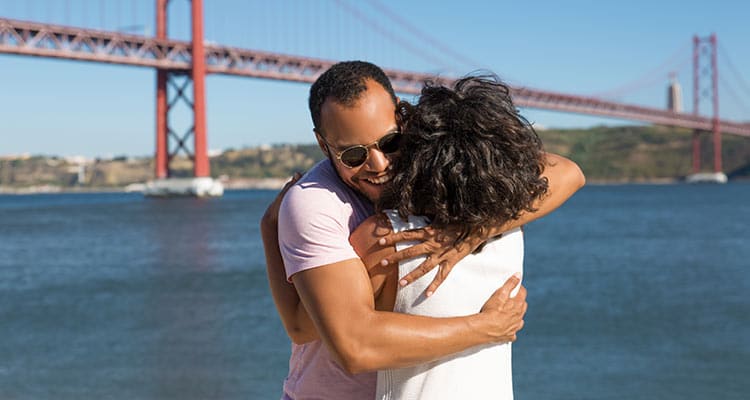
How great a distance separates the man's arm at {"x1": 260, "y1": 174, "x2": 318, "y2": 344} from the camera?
4.18ft

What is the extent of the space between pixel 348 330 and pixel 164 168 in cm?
4099

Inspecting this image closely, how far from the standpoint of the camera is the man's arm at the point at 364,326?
113cm

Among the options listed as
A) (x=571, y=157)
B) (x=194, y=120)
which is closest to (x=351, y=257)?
(x=194, y=120)

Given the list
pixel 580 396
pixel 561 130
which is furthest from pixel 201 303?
pixel 561 130

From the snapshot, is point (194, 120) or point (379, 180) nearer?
point (379, 180)

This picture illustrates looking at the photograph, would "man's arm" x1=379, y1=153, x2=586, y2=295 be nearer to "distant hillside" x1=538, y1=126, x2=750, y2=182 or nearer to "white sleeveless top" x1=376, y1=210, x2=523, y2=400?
"white sleeveless top" x1=376, y1=210, x2=523, y2=400

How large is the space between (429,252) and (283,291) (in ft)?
0.84

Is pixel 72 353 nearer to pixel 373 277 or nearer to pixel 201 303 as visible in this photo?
pixel 201 303

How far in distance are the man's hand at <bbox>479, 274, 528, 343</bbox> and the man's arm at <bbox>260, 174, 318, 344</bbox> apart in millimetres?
252

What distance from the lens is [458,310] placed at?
1.19 meters

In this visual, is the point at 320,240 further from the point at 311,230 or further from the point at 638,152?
the point at 638,152

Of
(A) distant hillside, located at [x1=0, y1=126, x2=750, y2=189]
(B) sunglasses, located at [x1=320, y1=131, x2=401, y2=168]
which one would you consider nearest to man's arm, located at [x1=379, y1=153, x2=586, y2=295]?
(B) sunglasses, located at [x1=320, y1=131, x2=401, y2=168]

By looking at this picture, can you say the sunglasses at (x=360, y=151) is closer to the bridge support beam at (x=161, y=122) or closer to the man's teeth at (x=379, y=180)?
the man's teeth at (x=379, y=180)

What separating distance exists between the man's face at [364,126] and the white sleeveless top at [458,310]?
0.07 meters
